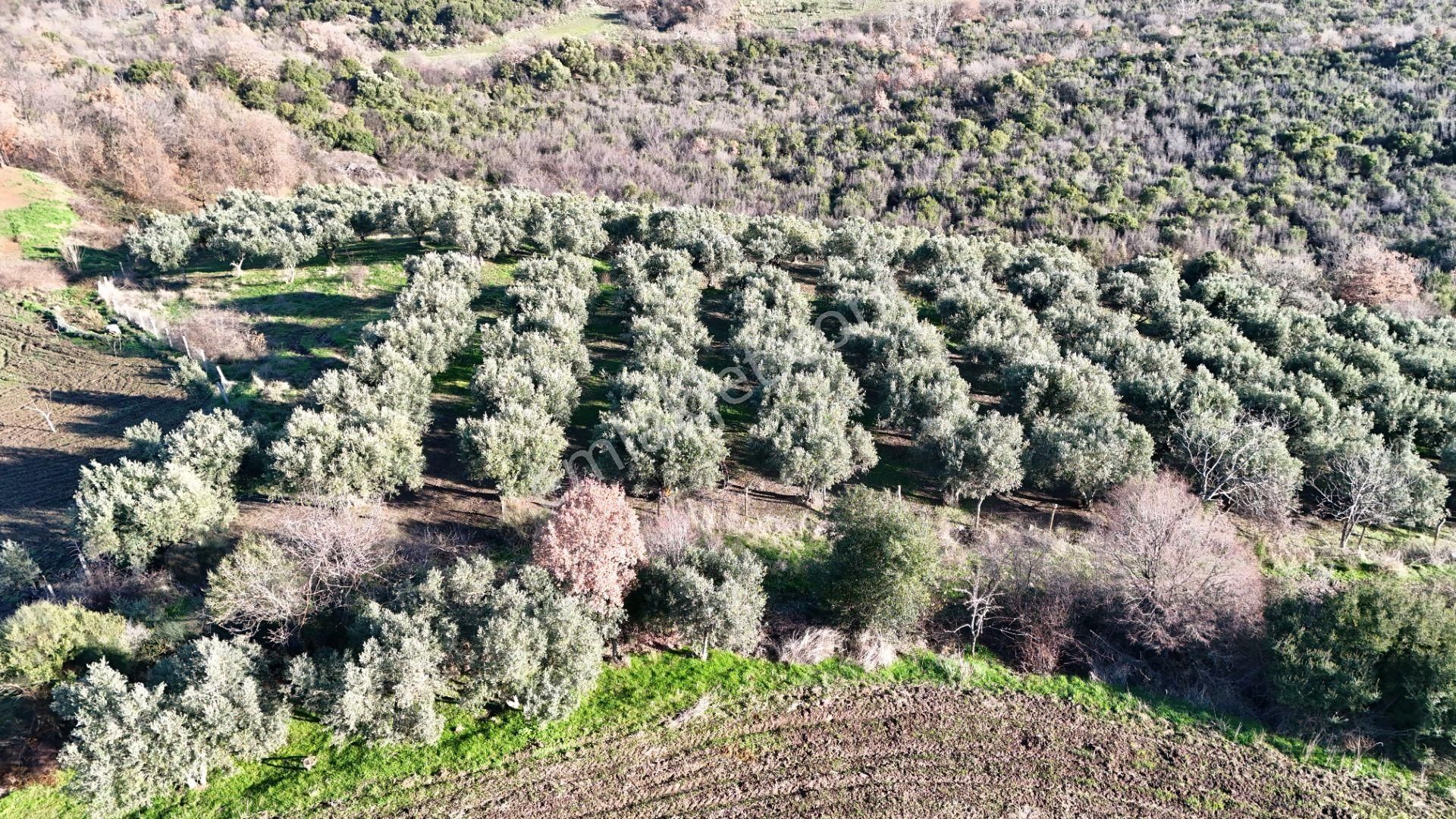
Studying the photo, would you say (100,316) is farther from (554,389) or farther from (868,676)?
(868,676)

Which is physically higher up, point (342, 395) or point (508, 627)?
point (342, 395)

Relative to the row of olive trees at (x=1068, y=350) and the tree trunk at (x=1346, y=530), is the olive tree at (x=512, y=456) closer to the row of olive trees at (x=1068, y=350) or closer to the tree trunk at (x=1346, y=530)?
the row of olive trees at (x=1068, y=350)

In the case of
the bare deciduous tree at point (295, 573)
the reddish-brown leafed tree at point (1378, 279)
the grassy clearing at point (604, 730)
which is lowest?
the grassy clearing at point (604, 730)

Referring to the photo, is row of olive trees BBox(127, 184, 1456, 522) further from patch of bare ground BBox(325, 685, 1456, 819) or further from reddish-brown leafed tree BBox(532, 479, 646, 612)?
patch of bare ground BBox(325, 685, 1456, 819)

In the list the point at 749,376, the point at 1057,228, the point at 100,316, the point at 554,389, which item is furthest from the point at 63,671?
the point at 1057,228

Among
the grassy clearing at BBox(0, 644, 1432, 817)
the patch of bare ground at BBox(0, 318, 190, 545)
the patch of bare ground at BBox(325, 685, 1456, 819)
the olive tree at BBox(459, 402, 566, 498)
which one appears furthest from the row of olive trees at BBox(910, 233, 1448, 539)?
the patch of bare ground at BBox(0, 318, 190, 545)

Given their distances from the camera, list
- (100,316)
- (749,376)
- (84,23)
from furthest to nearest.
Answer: (84,23), (100,316), (749,376)

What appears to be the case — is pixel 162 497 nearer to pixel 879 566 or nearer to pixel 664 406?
pixel 664 406

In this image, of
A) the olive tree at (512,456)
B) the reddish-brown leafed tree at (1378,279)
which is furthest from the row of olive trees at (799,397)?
the reddish-brown leafed tree at (1378,279)
